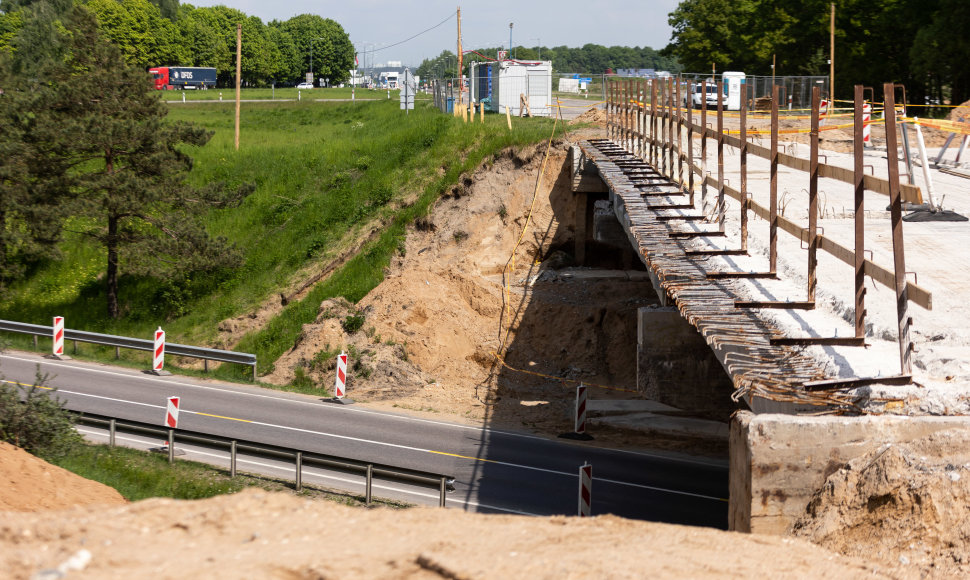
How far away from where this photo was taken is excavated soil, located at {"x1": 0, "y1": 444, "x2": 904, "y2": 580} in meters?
4.99

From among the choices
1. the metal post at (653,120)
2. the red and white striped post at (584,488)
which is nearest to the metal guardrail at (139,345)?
the metal post at (653,120)

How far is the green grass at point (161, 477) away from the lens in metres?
13.4

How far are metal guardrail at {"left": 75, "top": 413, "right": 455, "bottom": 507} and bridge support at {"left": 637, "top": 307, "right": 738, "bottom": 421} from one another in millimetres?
4799

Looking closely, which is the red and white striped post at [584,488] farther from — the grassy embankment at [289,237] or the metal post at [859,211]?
the grassy embankment at [289,237]

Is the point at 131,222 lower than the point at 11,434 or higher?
higher

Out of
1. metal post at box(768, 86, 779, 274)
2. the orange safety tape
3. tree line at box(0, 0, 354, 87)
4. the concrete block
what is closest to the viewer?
the concrete block

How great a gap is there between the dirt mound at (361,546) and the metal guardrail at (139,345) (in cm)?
1822

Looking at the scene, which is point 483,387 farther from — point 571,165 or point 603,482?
point 571,165

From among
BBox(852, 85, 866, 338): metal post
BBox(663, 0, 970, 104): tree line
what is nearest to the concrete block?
BBox(852, 85, 866, 338): metal post

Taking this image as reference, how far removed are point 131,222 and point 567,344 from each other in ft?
62.1

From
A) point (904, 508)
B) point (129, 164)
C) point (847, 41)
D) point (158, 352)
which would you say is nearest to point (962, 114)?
point (904, 508)

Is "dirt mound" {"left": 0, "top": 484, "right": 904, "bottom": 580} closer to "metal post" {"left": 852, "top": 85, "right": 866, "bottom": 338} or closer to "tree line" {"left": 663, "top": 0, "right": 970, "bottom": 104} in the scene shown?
"metal post" {"left": 852, "top": 85, "right": 866, "bottom": 338}

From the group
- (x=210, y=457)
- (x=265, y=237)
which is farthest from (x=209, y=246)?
(x=210, y=457)

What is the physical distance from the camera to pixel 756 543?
19.1ft
